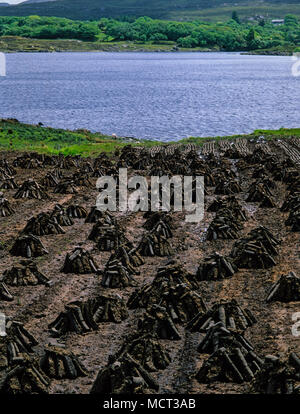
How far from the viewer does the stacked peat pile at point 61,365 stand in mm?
18344

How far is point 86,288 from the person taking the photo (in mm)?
25906

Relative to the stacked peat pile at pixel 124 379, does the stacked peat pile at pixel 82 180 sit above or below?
below

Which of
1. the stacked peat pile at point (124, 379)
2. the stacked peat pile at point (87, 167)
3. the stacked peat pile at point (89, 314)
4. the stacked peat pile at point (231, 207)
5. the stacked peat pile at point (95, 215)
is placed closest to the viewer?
the stacked peat pile at point (124, 379)

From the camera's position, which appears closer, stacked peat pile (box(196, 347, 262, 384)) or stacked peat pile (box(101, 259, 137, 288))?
stacked peat pile (box(196, 347, 262, 384))

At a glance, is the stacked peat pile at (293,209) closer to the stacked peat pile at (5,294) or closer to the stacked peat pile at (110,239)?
the stacked peat pile at (110,239)

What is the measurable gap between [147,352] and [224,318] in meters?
3.13

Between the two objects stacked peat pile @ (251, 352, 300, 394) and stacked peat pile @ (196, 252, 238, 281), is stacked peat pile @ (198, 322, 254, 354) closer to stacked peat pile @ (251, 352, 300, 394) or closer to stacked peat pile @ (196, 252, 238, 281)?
stacked peat pile @ (251, 352, 300, 394)

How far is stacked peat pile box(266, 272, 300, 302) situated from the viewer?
78.9 feet

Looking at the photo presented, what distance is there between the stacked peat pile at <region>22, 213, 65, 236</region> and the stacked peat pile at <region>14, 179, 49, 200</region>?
8950 mm

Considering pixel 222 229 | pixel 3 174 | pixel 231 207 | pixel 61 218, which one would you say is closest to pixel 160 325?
pixel 222 229

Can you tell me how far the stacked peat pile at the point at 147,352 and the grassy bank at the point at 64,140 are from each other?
152 ft

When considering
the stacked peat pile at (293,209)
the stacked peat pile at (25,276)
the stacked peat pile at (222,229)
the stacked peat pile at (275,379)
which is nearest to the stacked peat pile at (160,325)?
Answer: the stacked peat pile at (275,379)

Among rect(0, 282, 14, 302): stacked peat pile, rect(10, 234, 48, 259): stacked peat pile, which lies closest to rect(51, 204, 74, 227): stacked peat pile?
rect(10, 234, 48, 259): stacked peat pile
